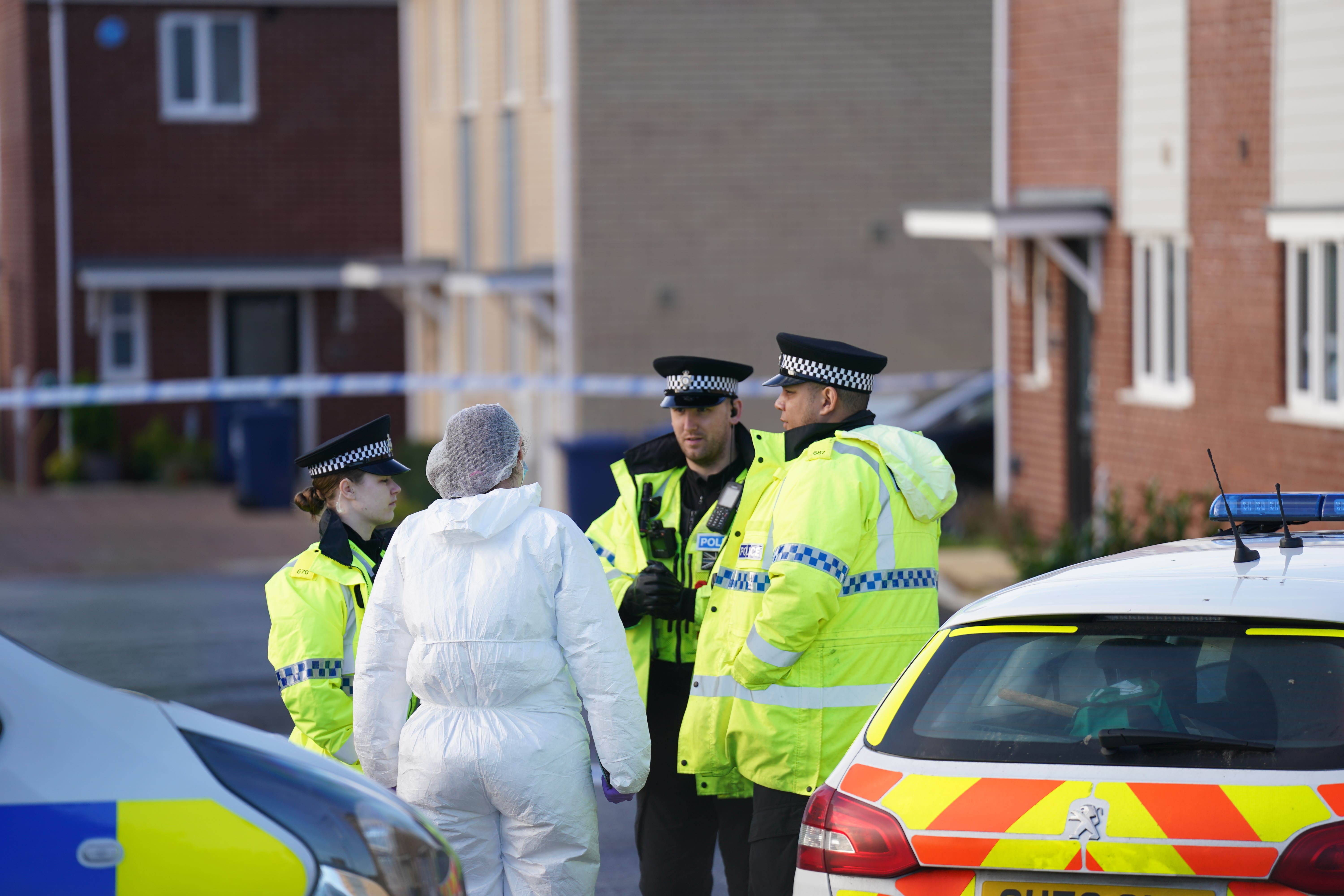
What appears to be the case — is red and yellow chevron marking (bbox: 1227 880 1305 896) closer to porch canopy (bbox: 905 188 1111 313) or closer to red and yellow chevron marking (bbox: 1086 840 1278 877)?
red and yellow chevron marking (bbox: 1086 840 1278 877)

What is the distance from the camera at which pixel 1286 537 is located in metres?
4.36

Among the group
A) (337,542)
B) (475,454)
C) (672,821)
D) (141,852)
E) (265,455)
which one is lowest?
(265,455)

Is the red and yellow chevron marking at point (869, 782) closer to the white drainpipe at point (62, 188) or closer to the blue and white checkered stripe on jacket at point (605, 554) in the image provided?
the blue and white checkered stripe on jacket at point (605, 554)

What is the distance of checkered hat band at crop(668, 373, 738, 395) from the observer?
5484 millimetres

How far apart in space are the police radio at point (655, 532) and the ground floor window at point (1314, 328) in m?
7.22

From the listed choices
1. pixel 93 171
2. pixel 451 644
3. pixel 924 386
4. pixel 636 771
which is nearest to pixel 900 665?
pixel 636 771

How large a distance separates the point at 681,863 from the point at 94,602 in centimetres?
1140

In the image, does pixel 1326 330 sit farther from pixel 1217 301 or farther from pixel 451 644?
pixel 451 644

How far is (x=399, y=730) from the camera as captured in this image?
4586mm

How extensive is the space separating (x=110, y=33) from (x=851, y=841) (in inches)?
1041

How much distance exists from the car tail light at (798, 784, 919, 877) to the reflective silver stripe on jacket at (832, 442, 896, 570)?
922 millimetres

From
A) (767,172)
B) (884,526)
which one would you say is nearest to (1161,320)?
(767,172)

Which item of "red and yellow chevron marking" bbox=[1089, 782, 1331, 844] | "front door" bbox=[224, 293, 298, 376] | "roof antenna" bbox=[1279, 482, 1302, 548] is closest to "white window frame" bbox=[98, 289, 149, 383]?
"front door" bbox=[224, 293, 298, 376]

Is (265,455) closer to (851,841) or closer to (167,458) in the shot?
(167,458)
